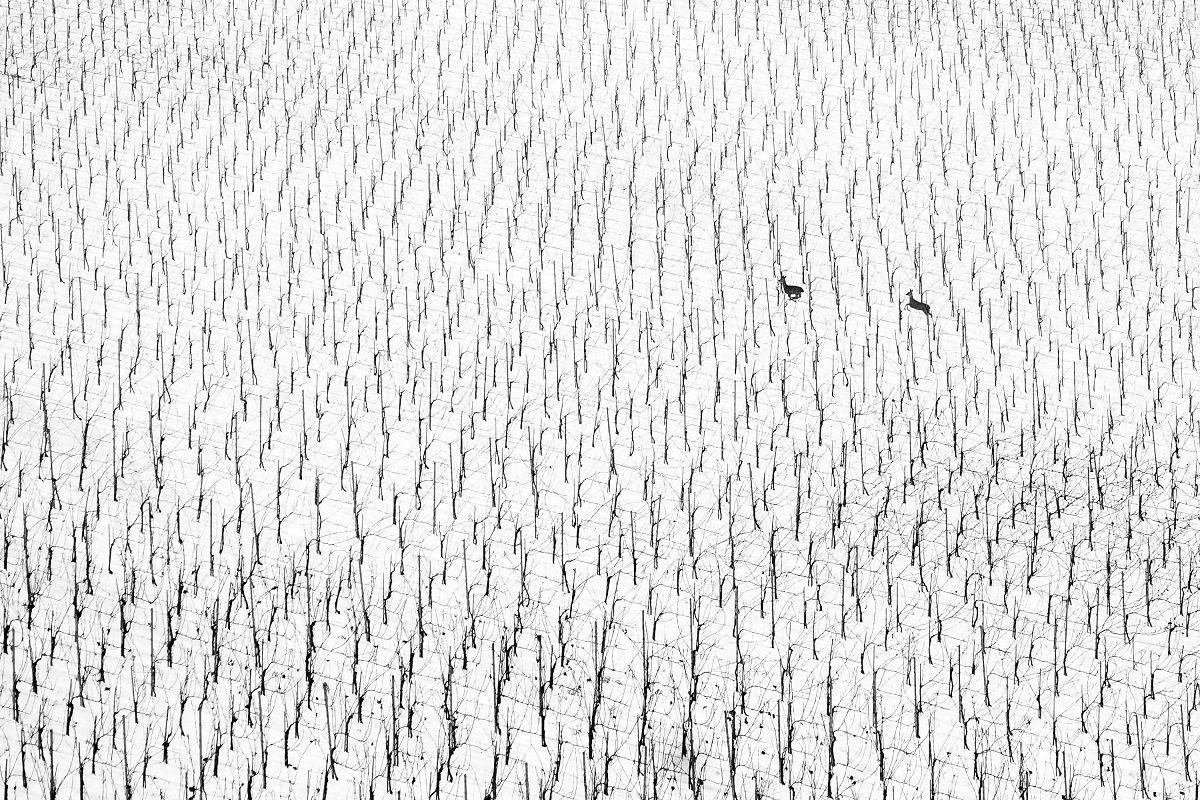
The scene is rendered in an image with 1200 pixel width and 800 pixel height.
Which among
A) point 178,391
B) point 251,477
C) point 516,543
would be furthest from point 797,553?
point 178,391

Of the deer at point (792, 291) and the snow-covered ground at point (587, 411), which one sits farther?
the deer at point (792, 291)

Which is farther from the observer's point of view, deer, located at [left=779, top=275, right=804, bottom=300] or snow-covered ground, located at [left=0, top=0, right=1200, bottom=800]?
deer, located at [left=779, top=275, right=804, bottom=300]

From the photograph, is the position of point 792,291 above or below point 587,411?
above

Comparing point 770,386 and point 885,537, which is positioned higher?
point 770,386

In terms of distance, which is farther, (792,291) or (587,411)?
(792,291)

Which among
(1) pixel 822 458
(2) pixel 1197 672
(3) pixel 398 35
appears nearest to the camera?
(2) pixel 1197 672

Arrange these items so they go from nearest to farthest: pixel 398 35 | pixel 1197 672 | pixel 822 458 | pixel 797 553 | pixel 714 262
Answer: pixel 1197 672, pixel 797 553, pixel 822 458, pixel 714 262, pixel 398 35

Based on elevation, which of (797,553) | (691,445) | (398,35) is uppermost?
(398,35)

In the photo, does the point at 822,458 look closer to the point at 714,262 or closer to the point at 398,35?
the point at 714,262
